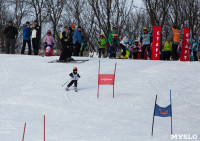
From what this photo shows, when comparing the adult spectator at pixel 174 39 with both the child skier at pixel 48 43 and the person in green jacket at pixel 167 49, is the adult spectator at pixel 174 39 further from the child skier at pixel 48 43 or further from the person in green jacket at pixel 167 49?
the child skier at pixel 48 43

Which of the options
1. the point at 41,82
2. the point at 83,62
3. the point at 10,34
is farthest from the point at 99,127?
the point at 10,34

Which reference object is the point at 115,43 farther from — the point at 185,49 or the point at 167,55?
the point at 185,49

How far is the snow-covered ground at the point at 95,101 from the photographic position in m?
7.95

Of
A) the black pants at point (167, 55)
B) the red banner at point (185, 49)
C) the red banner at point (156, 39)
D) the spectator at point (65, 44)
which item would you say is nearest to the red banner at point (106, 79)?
the spectator at point (65, 44)

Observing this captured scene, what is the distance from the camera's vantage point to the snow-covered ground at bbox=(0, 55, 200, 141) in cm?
795

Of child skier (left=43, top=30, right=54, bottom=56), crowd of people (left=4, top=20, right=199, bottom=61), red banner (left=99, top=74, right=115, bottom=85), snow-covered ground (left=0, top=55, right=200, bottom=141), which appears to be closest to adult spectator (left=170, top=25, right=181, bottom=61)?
crowd of people (left=4, top=20, right=199, bottom=61)

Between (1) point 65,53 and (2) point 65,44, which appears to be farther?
(1) point 65,53

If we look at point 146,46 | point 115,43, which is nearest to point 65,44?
point 115,43

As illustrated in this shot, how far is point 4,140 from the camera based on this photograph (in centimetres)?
705

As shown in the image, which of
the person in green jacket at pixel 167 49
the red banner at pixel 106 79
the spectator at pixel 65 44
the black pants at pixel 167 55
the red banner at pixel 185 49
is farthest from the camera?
the black pants at pixel 167 55

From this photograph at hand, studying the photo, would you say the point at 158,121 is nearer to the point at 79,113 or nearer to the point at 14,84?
the point at 79,113

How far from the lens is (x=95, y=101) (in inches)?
435

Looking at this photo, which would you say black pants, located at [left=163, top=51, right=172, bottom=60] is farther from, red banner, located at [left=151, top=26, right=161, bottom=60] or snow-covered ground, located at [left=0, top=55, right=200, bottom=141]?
snow-covered ground, located at [left=0, top=55, right=200, bottom=141]

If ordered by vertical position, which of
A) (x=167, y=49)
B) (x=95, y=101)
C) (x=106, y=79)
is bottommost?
(x=95, y=101)
